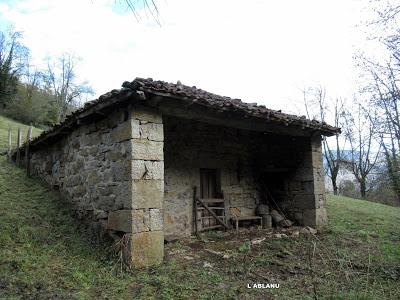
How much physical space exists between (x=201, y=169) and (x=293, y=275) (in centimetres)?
360

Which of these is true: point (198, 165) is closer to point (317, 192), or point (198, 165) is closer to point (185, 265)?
point (185, 265)

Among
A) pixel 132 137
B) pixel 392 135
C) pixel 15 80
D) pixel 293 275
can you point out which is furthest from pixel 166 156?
pixel 15 80

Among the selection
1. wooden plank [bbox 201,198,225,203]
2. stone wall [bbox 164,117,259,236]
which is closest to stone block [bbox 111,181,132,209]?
stone wall [bbox 164,117,259,236]

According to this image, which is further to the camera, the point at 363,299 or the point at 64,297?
the point at 64,297

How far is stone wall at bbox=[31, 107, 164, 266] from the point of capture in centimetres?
461

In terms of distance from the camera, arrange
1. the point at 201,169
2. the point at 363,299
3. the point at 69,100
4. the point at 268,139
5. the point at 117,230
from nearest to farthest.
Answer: the point at 363,299 → the point at 117,230 → the point at 201,169 → the point at 268,139 → the point at 69,100

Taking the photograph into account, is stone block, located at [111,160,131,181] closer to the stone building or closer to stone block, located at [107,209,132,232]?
the stone building

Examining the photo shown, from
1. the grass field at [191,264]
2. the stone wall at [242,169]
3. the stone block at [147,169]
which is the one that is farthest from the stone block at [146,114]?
the grass field at [191,264]

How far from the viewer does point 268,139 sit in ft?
29.3

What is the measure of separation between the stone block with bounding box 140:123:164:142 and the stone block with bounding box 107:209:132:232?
1142 millimetres

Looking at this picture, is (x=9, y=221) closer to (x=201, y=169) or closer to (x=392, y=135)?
(x=201, y=169)

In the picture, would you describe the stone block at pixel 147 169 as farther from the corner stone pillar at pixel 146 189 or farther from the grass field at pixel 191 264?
the grass field at pixel 191 264

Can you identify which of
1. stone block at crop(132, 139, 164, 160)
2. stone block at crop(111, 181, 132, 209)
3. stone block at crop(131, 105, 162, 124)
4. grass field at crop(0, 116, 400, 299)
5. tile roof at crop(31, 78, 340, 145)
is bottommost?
grass field at crop(0, 116, 400, 299)

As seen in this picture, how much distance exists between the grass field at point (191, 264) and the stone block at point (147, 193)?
33.9 inches
